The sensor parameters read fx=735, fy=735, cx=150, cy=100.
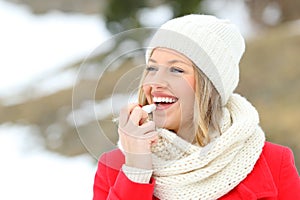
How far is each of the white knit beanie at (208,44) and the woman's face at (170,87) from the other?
0.01 metres

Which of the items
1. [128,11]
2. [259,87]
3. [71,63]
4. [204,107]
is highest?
[204,107]

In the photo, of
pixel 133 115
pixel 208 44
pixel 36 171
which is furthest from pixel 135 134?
pixel 36 171

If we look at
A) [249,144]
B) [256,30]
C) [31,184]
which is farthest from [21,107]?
[249,144]

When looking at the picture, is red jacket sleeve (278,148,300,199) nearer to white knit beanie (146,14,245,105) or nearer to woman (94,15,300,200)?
woman (94,15,300,200)

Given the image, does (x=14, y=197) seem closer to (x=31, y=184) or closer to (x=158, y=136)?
(x=31, y=184)

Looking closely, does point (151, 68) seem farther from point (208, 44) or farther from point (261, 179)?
point (261, 179)

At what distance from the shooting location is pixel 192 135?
0.96 m

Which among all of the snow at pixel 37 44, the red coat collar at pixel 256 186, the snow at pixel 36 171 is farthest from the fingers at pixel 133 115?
the snow at pixel 37 44

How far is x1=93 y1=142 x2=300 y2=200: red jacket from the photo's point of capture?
0.97 metres

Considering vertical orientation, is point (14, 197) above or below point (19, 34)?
below

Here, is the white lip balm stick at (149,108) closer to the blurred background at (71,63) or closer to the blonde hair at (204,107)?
the blonde hair at (204,107)

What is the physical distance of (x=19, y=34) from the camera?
9.94 feet

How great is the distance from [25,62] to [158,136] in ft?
7.33

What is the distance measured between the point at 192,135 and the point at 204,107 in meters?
0.04
